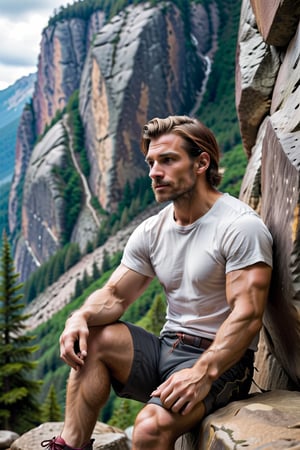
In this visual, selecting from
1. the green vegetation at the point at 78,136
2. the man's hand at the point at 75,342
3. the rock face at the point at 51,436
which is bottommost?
the rock face at the point at 51,436

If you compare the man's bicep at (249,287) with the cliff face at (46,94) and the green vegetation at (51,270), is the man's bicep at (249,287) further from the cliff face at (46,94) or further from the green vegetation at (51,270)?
the cliff face at (46,94)

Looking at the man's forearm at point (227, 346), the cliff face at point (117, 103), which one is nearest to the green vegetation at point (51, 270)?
the cliff face at point (117, 103)

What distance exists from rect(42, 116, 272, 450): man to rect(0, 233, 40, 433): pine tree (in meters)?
13.6

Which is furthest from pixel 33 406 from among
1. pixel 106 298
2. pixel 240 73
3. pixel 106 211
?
pixel 106 211

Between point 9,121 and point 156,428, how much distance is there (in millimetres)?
→ 145888

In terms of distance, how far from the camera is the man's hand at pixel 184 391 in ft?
10.5

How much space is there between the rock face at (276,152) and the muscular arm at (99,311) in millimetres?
831

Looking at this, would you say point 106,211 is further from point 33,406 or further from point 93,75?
point 33,406

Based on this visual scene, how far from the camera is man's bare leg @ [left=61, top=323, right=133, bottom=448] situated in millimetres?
3674

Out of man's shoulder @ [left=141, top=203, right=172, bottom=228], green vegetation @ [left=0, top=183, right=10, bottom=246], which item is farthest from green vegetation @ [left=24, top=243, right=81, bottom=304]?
man's shoulder @ [left=141, top=203, right=172, bottom=228]

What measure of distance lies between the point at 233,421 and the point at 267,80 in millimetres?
3739

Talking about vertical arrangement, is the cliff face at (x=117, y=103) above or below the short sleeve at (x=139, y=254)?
above

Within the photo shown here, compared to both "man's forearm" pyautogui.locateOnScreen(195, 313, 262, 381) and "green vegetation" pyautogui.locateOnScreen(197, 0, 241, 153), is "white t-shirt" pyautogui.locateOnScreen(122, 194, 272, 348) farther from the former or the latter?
"green vegetation" pyautogui.locateOnScreen(197, 0, 241, 153)

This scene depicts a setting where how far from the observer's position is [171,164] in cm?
375
